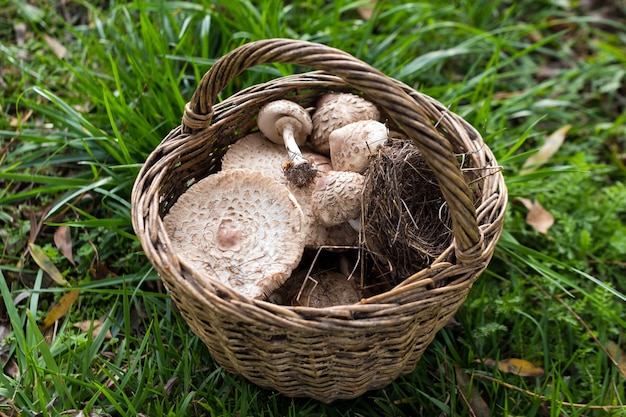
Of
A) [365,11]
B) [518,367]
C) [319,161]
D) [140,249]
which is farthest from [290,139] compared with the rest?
[365,11]

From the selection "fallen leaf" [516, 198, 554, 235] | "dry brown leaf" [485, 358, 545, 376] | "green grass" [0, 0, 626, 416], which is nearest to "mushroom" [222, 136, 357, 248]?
"green grass" [0, 0, 626, 416]

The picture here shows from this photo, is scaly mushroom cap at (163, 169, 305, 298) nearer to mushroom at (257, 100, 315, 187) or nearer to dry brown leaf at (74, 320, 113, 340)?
mushroom at (257, 100, 315, 187)

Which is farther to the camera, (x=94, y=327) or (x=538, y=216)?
(x=538, y=216)

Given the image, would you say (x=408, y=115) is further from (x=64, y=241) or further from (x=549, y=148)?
(x=549, y=148)

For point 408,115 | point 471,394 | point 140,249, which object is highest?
point 408,115

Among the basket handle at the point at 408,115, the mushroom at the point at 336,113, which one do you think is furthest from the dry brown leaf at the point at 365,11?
the basket handle at the point at 408,115

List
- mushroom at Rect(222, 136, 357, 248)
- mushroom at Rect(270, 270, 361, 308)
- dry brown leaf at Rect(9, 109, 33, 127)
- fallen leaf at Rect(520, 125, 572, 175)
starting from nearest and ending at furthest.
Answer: mushroom at Rect(270, 270, 361, 308) → mushroom at Rect(222, 136, 357, 248) → dry brown leaf at Rect(9, 109, 33, 127) → fallen leaf at Rect(520, 125, 572, 175)

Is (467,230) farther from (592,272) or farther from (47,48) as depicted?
(47,48)
